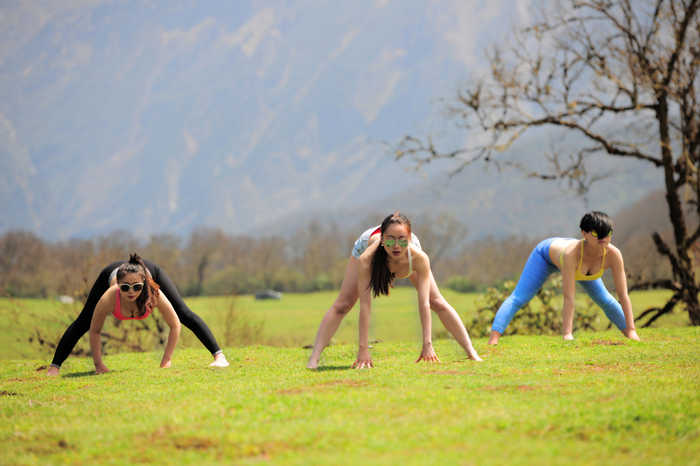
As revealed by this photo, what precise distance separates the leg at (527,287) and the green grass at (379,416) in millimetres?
3184

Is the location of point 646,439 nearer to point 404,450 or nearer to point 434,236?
point 404,450

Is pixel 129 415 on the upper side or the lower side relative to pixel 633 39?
lower

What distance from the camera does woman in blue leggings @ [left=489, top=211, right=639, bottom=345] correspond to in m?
11.3

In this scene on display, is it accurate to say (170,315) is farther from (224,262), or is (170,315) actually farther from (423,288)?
(224,262)

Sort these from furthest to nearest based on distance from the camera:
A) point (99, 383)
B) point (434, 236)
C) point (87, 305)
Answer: point (434, 236) → point (87, 305) → point (99, 383)

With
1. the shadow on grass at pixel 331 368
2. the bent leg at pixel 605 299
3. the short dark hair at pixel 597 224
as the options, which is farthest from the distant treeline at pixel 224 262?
the shadow on grass at pixel 331 368

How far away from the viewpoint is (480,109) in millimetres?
19141

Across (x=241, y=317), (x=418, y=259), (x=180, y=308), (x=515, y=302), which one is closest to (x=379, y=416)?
(x=418, y=259)

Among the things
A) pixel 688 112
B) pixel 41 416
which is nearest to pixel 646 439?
pixel 41 416

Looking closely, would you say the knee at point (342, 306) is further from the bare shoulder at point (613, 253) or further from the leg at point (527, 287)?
the bare shoulder at point (613, 253)

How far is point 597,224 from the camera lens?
36.6 ft

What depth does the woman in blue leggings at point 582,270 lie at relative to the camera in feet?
37.2

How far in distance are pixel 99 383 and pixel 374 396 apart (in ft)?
14.9

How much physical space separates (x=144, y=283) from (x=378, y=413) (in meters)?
5.13
